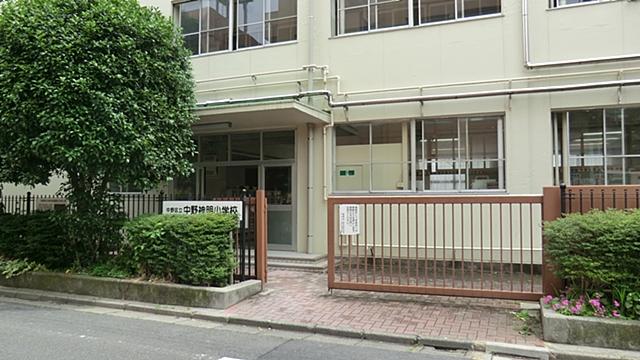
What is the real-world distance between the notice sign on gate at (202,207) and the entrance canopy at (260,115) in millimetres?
2613

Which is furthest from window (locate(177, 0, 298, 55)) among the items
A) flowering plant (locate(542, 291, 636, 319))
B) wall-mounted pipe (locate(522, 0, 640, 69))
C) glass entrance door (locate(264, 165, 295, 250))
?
flowering plant (locate(542, 291, 636, 319))

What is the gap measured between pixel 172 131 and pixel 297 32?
458cm

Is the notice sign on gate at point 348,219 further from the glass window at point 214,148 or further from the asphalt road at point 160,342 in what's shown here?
the glass window at point 214,148

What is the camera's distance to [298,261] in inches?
421

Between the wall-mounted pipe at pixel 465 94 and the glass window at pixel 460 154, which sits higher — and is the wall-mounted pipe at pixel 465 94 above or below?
above

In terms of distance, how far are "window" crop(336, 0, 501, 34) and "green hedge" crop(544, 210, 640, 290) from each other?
6.10m

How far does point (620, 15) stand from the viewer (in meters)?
9.16

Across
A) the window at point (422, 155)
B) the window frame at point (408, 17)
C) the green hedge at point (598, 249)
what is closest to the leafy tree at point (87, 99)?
the window at point (422, 155)

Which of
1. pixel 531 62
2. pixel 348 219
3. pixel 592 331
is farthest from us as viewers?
pixel 531 62

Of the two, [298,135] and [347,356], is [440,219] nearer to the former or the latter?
[298,135]

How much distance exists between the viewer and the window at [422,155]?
10.1 m

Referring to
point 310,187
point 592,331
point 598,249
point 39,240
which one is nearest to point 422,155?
point 310,187

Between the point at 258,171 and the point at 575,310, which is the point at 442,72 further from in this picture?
the point at 575,310

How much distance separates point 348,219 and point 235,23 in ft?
24.3
